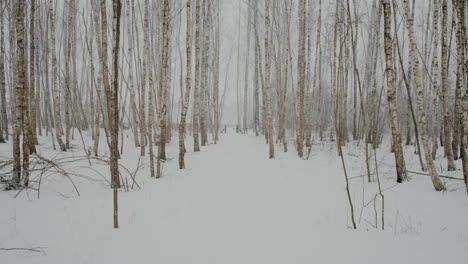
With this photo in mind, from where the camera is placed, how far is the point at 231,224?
8.39 feet

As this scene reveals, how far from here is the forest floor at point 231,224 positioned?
6.23 feet

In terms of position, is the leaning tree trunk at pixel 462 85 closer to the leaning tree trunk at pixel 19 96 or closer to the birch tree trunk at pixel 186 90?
the birch tree trunk at pixel 186 90

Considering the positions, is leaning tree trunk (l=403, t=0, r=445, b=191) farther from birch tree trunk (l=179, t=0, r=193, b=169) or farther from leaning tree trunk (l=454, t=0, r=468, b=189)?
birch tree trunk (l=179, t=0, r=193, b=169)

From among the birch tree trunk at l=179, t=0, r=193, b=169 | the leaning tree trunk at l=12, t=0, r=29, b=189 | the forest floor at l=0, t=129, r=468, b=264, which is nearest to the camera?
the forest floor at l=0, t=129, r=468, b=264

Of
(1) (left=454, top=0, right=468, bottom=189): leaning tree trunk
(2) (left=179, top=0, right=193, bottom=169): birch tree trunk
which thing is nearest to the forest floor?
(1) (left=454, top=0, right=468, bottom=189): leaning tree trunk

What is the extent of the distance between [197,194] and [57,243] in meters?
1.90

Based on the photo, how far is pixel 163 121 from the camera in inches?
210

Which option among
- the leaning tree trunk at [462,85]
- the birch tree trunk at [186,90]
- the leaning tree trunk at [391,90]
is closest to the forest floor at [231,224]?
the leaning tree trunk at [391,90]

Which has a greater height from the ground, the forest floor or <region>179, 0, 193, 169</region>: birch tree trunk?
<region>179, 0, 193, 169</region>: birch tree trunk

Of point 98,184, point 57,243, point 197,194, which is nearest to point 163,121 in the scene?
point 98,184

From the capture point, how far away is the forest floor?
74.7 inches

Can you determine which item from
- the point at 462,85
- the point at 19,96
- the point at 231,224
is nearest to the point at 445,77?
the point at 462,85

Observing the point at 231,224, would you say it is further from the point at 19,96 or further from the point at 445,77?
the point at 445,77

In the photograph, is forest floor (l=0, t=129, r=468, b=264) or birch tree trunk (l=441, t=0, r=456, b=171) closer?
forest floor (l=0, t=129, r=468, b=264)
